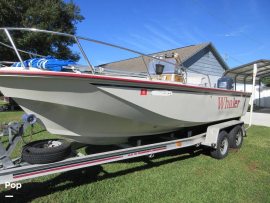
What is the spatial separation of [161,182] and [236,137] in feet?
9.99

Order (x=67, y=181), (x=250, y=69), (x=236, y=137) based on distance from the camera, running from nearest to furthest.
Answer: (x=67, y=181)
(x=236, y=137)
(x=250, y=69)

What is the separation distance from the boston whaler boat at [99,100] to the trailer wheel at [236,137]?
4.44 ft

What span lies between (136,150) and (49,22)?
14.0m

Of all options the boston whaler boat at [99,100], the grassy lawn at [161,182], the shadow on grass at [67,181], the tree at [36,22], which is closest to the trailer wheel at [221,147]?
the grassy lawn at [161,182]

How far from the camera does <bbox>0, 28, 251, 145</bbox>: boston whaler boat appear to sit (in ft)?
11.0

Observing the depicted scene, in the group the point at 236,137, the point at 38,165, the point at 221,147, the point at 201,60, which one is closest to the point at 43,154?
the point at 38,165

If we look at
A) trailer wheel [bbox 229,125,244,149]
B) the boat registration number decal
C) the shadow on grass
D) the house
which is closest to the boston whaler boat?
the boat registration number decal

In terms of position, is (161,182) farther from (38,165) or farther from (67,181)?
(38,165)

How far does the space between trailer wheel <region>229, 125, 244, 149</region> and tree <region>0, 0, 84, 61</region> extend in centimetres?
1053

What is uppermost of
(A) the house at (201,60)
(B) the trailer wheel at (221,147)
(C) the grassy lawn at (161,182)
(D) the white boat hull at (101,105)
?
(A) the house at (201,60)

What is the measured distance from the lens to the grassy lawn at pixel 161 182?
12.3ft

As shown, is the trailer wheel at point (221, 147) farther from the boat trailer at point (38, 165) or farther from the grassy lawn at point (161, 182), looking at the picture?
the boat trailer at point (38, 165)

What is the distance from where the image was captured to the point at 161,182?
Answer: 168 inches

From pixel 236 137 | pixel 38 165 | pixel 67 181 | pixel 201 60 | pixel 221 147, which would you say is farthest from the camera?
pixel 201 60
